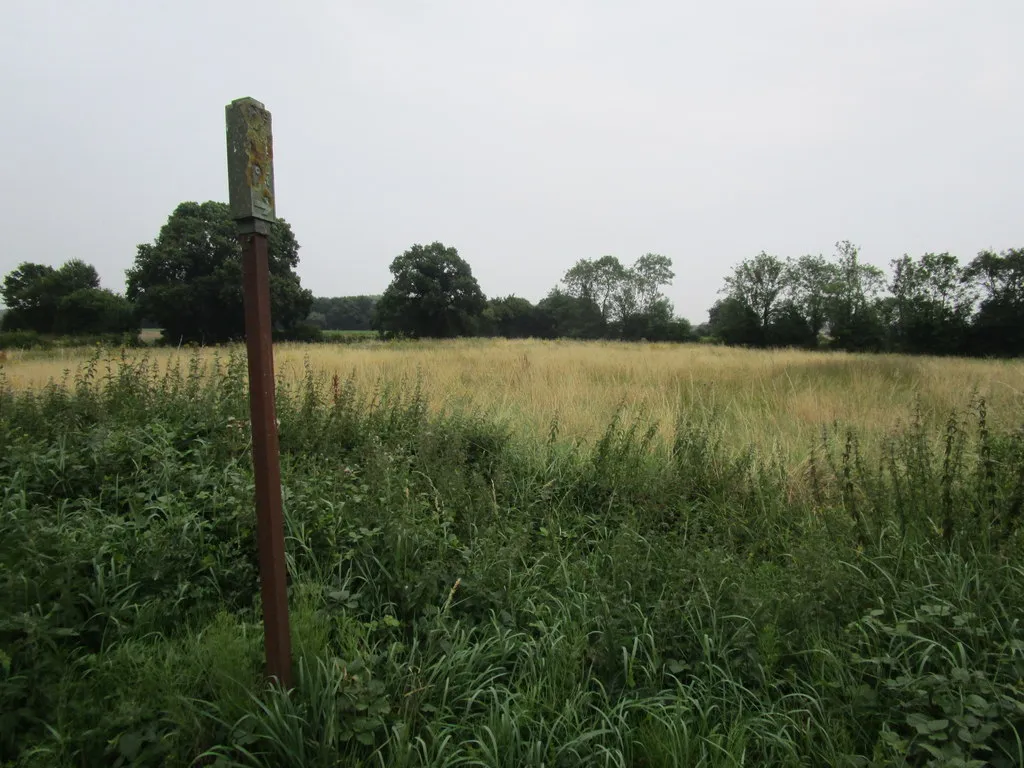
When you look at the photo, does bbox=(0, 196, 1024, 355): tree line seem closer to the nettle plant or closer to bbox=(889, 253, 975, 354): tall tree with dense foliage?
bbox=(889, 253, 975, 354): tall tree with dense foliage

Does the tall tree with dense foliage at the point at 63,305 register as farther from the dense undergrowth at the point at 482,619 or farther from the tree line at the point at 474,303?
the dense undergrowth at the point at 482,619

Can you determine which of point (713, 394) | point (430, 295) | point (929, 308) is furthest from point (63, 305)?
point (929, 308)

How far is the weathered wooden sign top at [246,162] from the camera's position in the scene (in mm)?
1669

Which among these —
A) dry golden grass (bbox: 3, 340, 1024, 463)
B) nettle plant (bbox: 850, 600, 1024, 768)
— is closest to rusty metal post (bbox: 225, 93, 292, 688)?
nettle plant (bbox: 850, 600, 1024, 768)

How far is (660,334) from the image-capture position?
53781mm

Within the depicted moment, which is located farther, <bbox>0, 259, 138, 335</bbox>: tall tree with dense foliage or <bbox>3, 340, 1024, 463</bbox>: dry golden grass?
<bbox>0, 259, 138, 335</bbox>: tall tree with dense foliage

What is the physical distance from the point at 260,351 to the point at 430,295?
42992mm

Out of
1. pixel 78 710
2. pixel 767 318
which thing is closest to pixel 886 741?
pixel 78 710

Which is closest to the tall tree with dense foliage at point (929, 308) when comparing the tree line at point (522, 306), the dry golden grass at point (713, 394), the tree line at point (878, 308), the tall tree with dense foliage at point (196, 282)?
the tree line at point (878, 308)

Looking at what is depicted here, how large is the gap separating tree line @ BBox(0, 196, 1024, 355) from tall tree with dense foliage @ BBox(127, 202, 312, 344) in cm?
8

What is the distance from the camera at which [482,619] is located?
93.0 inches

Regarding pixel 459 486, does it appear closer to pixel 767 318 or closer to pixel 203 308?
pixel 203 308

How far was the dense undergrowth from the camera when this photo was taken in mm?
1713

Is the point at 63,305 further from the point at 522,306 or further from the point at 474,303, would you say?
the point at 522,306
